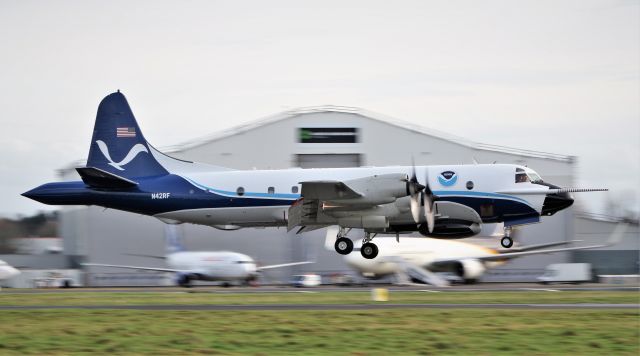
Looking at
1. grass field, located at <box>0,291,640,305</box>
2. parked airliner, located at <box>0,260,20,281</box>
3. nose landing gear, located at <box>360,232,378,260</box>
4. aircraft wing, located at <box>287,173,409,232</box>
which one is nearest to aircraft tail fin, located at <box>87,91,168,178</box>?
grass field, located at <box>0,291,640,305</box>

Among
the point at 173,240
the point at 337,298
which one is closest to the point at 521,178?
the point at 337,298

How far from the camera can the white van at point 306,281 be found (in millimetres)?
46241

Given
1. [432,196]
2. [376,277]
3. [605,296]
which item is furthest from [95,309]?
[376,277]

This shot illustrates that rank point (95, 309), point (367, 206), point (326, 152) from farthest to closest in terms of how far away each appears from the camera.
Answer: point (326, 152) → point (367, 206) → point (95, 309)

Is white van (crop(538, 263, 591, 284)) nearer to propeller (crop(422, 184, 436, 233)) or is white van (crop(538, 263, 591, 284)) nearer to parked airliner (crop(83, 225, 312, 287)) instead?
parked airliner (crop(83, 225, 312, 287))

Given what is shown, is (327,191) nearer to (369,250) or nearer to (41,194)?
(369,250)

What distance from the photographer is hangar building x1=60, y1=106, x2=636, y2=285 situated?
2024 inches

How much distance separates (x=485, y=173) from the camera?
104 ft

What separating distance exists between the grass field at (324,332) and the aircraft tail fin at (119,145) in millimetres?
10774

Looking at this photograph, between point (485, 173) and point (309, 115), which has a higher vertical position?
point (309, 115)

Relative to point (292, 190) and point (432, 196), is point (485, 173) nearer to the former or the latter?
point (432, 196)

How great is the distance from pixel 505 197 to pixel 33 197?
2007 cm

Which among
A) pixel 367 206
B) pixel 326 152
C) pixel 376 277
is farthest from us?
pixel 326 152

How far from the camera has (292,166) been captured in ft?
174
